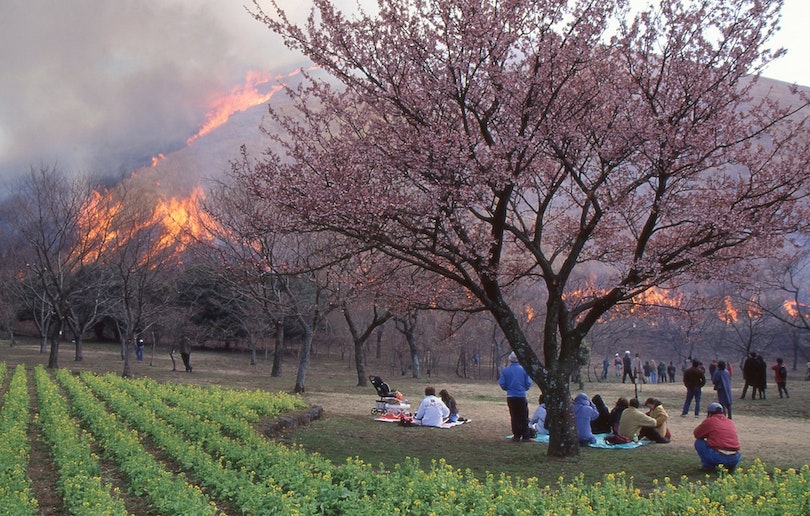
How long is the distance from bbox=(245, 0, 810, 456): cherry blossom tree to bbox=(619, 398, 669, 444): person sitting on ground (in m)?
2.75

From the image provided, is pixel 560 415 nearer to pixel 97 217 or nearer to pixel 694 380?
pixel 694 380

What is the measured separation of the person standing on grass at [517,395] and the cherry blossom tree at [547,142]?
76.4 inches

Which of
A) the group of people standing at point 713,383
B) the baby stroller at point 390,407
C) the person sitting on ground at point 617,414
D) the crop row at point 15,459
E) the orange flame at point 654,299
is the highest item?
the orange flame at point 654,299

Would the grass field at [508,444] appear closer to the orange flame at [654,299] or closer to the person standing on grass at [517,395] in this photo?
the person standing on grass at [517,395]

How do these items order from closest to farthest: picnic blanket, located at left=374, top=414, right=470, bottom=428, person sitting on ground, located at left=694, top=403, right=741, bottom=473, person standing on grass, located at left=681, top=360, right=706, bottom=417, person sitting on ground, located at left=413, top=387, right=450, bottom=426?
person sitting on ground, located at left=694, top=403, right=741, bottom=473 < person sitting on ground, located at left=413, top=387, right=450, bottom=426 < picnic blanket, located at left=374, top=414, right=470, bottom=428 < person standing on grass, located at left=681, top=360, right=706, bottom=417

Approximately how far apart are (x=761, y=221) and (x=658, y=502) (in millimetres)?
5425

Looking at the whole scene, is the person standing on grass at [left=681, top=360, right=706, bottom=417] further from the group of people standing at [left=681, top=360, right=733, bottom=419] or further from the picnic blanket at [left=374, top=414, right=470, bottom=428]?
the picnic blanket at [left=374, top=414, right=470, bottom=428]

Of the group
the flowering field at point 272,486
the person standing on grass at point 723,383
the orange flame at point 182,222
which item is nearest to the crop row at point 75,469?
the flowering field at point 272,486

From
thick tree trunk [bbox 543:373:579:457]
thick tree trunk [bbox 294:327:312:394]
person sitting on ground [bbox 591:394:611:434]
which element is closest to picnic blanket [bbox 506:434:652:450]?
person sitting on ground [bbox 591:394:611:434]

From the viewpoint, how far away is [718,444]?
9359 millimetres

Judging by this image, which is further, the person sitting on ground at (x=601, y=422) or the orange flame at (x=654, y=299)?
the person sitting on ground at (x=601, y=422)

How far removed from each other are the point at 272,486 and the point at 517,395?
7025mm

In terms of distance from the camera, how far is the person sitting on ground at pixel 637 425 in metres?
12.9

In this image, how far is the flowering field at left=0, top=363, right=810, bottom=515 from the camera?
6375mm
